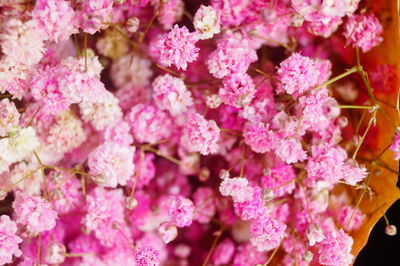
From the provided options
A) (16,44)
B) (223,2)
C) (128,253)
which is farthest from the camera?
(128,253)

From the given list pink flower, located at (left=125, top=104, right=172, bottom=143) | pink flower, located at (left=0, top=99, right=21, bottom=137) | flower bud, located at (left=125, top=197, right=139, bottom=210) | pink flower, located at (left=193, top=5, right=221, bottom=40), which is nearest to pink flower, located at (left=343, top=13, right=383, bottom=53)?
pink flower, located at (left=193, top=5, right=221, bottom=40)

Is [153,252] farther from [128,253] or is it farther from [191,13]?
[191,13]

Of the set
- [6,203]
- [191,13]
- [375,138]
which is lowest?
[6,203]

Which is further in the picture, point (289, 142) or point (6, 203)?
point (6, 203)

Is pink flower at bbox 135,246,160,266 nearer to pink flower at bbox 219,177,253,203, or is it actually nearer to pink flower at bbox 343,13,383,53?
pink flower at bbox 219,177,253,203

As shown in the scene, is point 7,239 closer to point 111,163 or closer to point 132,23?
point 111,163

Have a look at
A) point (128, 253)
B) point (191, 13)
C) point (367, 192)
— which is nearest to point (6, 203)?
point (128, 253)
